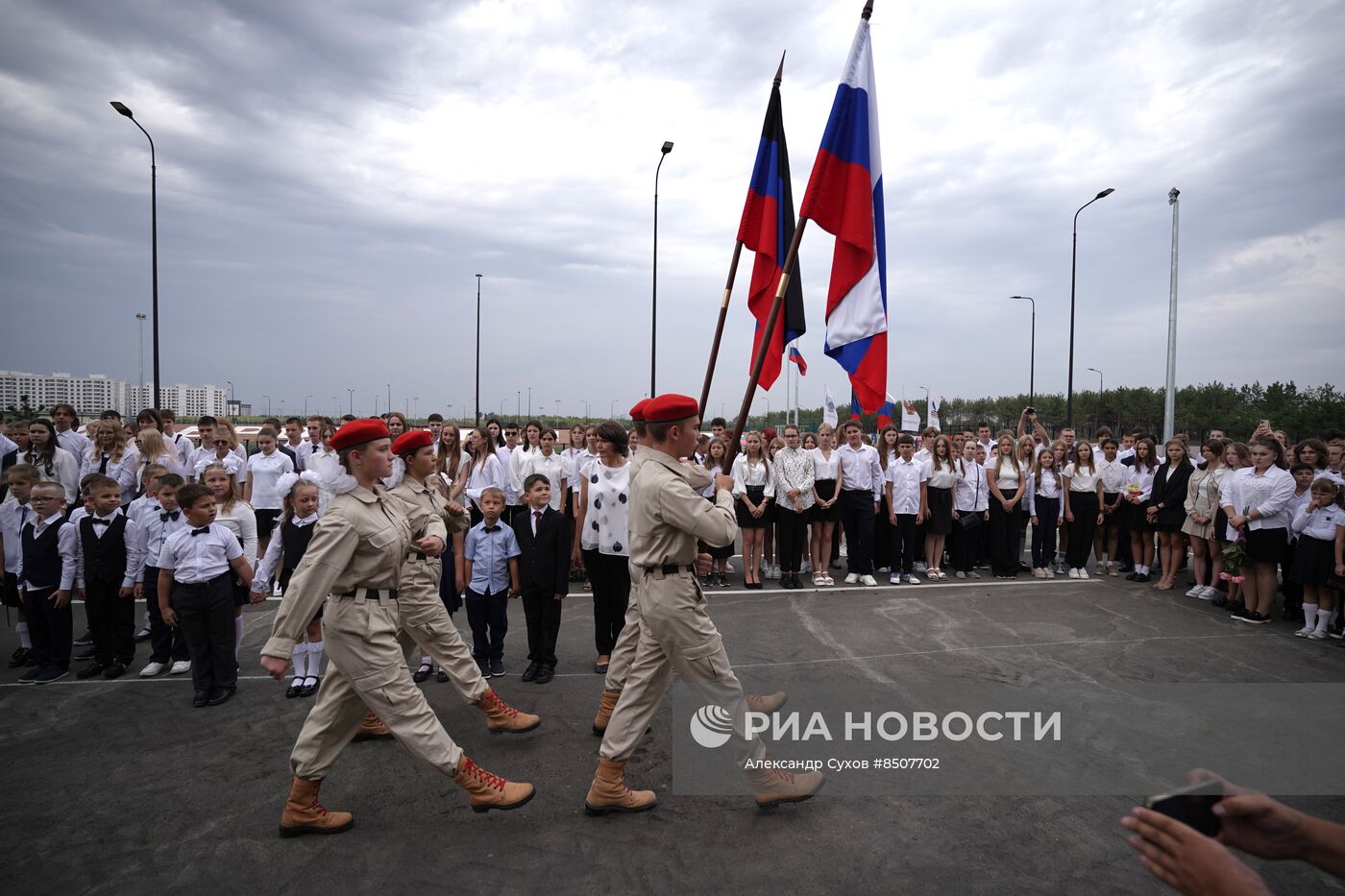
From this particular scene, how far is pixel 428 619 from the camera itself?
4.48 meters

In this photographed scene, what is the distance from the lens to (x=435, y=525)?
4434 mm

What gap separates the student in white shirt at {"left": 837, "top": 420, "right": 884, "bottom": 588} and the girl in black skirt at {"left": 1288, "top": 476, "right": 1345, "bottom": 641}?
13.8 feet

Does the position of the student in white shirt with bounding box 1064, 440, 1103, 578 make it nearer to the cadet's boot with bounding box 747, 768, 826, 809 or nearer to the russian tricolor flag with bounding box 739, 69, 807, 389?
the russian tricolor flag with bounding box 739, 69, 807, 389

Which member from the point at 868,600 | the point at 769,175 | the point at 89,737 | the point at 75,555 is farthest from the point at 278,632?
the point at 868,600

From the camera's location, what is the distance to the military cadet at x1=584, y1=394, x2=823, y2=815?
3486 mm

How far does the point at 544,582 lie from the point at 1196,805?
462cm

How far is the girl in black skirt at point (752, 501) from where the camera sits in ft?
29.7

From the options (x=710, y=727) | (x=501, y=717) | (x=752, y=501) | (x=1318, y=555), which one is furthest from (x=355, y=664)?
(x=1318, y=555)

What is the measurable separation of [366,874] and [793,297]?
4.37 meters

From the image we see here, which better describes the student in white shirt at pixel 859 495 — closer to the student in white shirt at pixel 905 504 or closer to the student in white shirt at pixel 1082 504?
the student in white shirt at pixel 905 504

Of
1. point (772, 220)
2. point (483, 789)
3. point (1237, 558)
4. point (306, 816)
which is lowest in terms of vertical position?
point (306, 816)

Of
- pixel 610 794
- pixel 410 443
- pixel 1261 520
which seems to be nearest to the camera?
pixel 610 794

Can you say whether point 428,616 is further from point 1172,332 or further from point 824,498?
point 1172,332

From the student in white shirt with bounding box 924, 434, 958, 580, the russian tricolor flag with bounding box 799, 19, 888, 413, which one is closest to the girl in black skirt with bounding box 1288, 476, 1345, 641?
the student in white shirt with bounding box 924, 434, 958, 580
